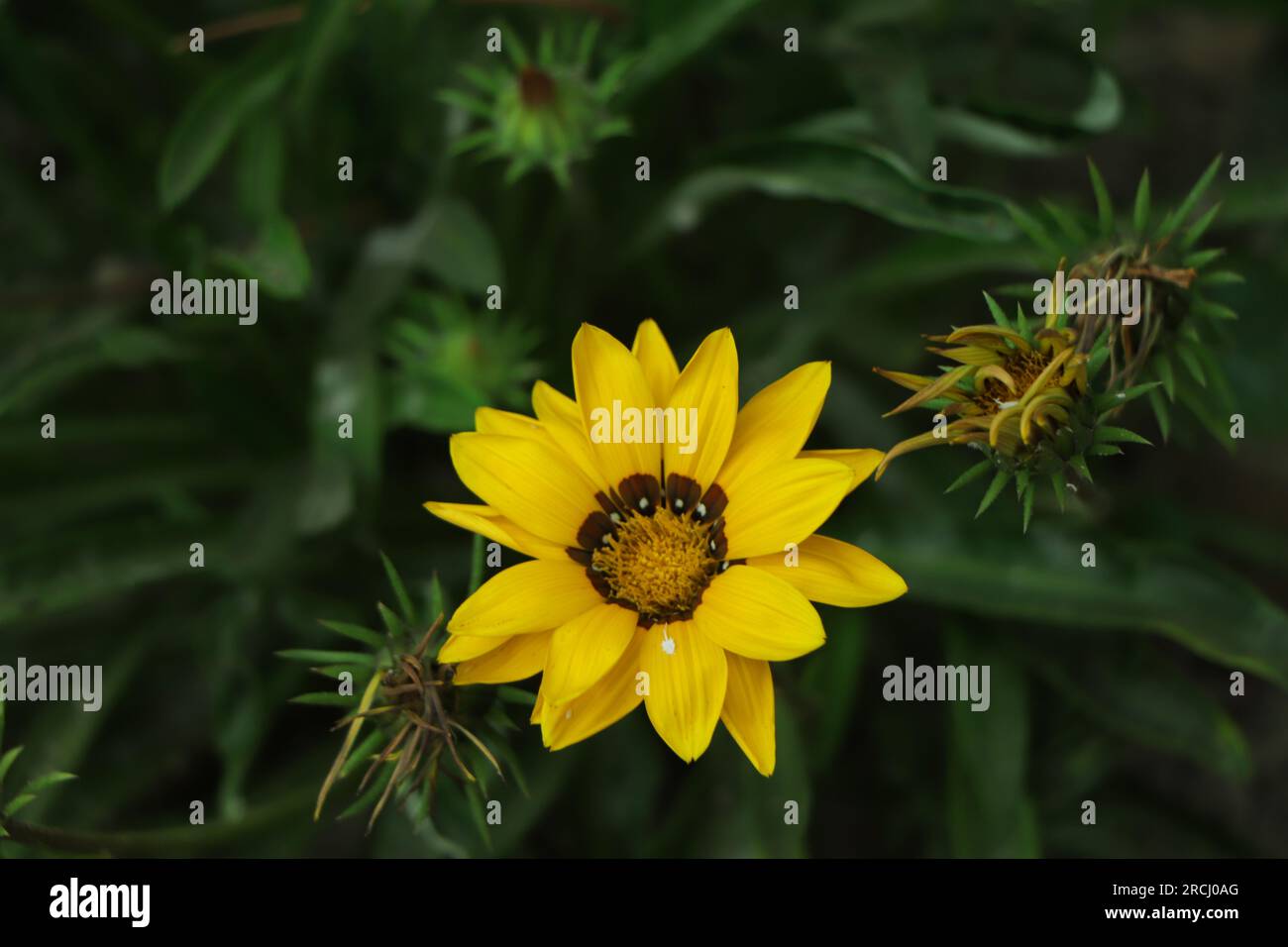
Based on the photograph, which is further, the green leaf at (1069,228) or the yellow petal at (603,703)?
the green leaf at (1069,228)

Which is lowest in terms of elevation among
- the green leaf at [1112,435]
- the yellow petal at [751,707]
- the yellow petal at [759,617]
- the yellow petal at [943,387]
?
the yellow petal at [751,707]

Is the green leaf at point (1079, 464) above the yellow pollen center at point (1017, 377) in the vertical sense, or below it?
below

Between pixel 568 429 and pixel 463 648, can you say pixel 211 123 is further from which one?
pixel 463 648

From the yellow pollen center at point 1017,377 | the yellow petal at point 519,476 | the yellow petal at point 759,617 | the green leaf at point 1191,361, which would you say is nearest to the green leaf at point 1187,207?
the green leaf at point 1191,361

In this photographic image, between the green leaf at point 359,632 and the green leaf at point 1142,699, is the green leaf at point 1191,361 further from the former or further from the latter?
the green leaf at point 359,632
